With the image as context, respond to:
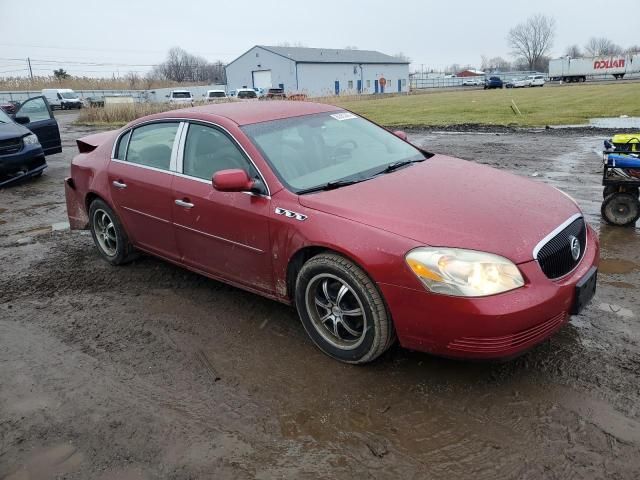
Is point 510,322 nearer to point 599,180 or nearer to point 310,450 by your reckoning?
point 310,450

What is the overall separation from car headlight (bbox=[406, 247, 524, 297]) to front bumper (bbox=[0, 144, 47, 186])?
9.59m

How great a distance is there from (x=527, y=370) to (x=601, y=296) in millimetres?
1466

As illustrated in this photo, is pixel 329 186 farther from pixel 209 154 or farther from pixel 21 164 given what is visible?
pixel 21 164

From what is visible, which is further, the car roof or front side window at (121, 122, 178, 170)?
front side window at (121, 122, 178, 170)

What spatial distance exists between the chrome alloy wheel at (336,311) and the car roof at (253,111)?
148cm

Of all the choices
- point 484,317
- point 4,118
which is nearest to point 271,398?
point 484,317

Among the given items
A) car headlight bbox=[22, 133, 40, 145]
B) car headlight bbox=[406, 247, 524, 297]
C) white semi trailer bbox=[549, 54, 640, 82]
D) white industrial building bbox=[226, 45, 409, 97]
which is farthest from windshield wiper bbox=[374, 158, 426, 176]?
white semi trailer bbox=[549, 54, 640, 82]

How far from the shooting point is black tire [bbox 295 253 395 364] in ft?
10.4

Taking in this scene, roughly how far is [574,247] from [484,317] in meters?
0.94

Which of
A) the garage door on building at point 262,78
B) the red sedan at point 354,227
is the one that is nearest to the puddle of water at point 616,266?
the red sedan at point 354,227

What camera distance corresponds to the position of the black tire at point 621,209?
6047mm

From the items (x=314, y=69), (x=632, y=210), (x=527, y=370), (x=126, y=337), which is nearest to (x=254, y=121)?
(x=126, y=337)

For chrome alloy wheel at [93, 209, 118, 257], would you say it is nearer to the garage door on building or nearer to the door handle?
the door handle

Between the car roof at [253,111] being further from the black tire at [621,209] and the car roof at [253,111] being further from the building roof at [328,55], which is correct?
the building roof at [328,55]
